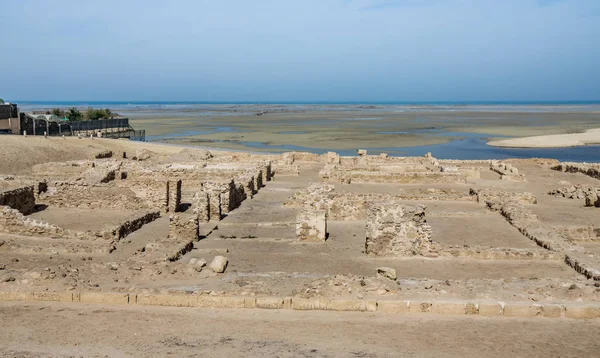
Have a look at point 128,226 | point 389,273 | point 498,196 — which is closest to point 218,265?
point 389,273

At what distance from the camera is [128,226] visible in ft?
43.6

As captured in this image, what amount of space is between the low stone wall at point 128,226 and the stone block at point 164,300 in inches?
187

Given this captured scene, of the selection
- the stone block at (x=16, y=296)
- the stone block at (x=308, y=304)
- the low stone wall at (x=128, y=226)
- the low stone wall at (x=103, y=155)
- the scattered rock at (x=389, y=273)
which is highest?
the scattered rock at (x=389, y=273)

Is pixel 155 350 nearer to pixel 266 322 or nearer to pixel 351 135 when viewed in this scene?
pixel 266 322

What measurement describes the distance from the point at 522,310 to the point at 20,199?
12.8 m

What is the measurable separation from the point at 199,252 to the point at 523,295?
6.36 metres

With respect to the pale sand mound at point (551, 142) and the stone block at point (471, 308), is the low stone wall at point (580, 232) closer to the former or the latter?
the stone block at point (471, 308)

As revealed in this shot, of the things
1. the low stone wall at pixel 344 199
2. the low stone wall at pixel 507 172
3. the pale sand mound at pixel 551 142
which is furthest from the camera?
the pale sand mound at pixel 551 142

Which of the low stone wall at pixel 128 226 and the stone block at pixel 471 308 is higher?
the stone block at pixel 471 308

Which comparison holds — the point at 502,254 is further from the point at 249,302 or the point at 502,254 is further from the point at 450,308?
the point at 249,302

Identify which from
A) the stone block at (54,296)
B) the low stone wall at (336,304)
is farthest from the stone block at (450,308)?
the stone block at (54,296)

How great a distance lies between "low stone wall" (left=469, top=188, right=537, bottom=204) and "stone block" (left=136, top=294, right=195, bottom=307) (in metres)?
11.5

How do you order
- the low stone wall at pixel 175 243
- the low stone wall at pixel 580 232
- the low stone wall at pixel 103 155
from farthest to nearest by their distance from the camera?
the low stone wall at pixel 103 155, the low stone wall at pixel 580 232, the low stone wall at pixel 175 243

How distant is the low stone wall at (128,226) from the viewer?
41.0ft
